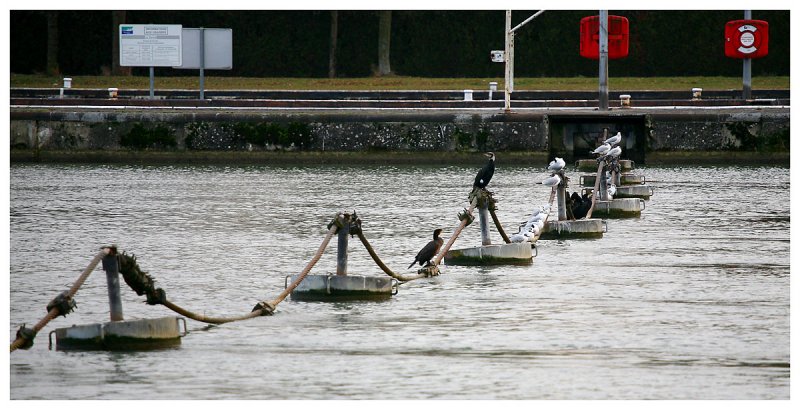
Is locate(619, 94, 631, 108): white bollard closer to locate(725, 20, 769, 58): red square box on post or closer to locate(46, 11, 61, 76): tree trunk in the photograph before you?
locate(725, 20, 769, 58): red square box on post

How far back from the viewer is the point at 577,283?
16.0 metres

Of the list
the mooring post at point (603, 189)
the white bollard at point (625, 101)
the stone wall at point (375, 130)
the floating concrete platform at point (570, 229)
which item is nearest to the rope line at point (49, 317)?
the floating concrete platform at point (570, 229)

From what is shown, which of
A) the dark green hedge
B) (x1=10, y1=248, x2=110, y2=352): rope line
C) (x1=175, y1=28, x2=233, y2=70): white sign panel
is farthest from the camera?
the dark green hedge

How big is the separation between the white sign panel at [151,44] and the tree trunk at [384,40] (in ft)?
26.0

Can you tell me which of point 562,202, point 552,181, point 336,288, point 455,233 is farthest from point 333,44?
point 336,288

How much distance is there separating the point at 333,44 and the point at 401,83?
329 cm

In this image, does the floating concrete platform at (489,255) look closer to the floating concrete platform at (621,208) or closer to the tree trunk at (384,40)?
the floating concrete platform at (621,208)

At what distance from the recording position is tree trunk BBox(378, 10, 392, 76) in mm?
46719

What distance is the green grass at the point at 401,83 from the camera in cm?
4525

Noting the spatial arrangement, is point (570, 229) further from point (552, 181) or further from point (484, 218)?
point (484, 218)

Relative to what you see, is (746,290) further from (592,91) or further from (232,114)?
(592,91)

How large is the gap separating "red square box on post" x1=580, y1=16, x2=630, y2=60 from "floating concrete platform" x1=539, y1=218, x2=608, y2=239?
19.7 meters

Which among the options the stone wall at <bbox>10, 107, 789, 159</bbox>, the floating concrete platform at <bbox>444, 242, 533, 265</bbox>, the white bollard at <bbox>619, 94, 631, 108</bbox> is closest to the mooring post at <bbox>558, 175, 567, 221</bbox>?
the floating concrete platform at <bbox>444, 242, 533, 265</bbox>
